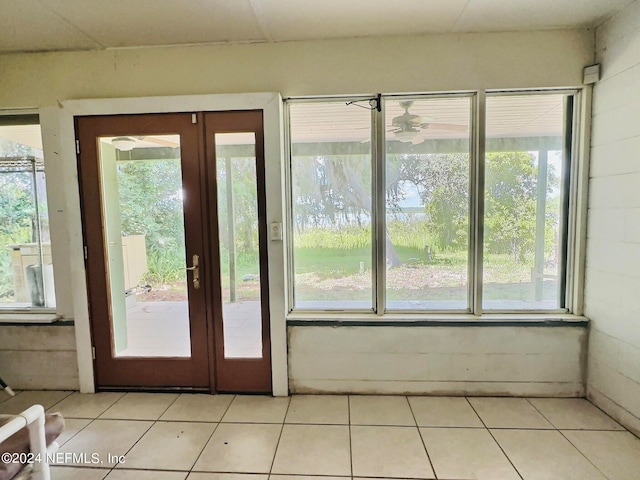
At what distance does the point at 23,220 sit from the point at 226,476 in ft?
8.49

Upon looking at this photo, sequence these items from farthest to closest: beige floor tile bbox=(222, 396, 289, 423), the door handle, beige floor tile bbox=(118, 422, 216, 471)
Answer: the door handle, beige floor tile bbox=(222, 396, 289, 423), beige floor tile bbox=(118, 422, 216, 471)

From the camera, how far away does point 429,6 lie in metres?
2.05

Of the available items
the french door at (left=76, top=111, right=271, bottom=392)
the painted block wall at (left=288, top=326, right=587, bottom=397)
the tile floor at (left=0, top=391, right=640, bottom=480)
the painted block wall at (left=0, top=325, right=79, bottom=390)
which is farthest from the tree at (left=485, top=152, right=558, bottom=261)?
the painted block wall at (left=0, top=325, right=79, bottom=390)

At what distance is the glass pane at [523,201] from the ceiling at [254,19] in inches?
21.1

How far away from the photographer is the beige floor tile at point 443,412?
7.25 ft

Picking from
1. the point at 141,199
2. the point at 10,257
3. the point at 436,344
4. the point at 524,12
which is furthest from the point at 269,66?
the point at 10,257

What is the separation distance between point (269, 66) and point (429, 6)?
1.15 metres

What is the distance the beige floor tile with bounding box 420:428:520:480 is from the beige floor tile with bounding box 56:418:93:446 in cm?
227

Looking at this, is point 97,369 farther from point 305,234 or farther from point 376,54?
point 376,54

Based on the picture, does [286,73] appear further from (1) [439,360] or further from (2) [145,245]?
(1) [439,360]

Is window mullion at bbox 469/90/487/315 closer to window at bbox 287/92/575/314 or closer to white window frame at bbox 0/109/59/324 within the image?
window at bbox 287/92/575/314

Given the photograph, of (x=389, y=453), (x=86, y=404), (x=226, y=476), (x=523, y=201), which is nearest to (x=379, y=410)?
(x=389, y=453)

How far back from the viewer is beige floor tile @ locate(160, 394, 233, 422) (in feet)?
7.55

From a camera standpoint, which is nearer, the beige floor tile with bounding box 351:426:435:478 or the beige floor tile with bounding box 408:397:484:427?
the beige floor tile with bounding box 351:426:435:478
